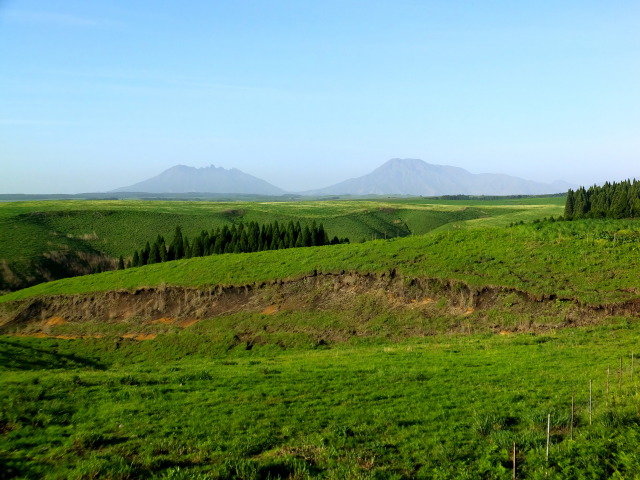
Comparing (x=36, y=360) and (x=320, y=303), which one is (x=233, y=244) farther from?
(x=36, y=360)

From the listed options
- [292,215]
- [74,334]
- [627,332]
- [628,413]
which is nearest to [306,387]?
[628,413]

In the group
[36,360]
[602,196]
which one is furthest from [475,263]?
[602,196]

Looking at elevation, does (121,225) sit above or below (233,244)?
above

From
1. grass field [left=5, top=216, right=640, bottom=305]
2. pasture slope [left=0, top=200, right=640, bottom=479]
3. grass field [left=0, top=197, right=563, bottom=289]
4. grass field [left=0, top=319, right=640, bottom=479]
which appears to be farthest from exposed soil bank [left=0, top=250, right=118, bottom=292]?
grass field [left=0, top=319, right=640, bottom=479]

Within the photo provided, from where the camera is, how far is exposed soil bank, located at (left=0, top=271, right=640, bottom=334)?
31.0 m

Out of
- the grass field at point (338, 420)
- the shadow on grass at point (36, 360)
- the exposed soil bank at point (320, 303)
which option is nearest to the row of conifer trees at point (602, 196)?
the exposed soil bank at point (320, 303)

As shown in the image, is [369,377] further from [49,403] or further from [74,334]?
[74,334]

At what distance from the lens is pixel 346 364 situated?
22.1 m

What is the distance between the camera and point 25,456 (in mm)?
10805

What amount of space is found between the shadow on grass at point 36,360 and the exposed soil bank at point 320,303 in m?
11.6

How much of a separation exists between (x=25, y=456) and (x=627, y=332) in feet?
98.3

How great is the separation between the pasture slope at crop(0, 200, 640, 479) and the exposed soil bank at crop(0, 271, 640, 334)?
0.52 feet

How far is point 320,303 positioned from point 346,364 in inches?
681

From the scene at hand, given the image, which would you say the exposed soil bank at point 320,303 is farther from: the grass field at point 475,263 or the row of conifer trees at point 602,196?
the row of conifer trees at point 602,196
